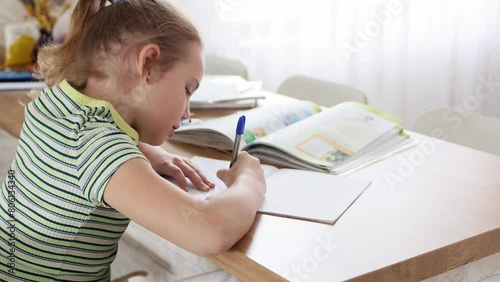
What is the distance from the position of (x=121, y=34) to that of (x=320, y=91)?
3.60 feet

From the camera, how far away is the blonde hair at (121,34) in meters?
1.32

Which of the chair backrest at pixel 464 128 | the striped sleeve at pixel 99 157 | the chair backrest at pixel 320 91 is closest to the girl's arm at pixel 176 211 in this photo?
the striped sleeve at pixel 99 157

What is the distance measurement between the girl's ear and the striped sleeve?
0.12m

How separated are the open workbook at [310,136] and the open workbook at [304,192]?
0.16 feet

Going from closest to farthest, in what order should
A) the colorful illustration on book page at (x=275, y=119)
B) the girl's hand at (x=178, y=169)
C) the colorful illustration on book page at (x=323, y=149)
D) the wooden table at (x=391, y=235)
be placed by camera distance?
the wooden table at (x=391, y=235) → the girl's hand at (x=178, y=169) → the colorful illustration on book page at (x=323, y=149) → the colorful illustration on book page at (x=275, y=119)

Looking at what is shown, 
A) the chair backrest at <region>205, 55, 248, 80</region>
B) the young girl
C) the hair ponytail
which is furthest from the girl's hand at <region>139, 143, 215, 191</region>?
the chair backrest at <region>205, 55, 248, 80</region>

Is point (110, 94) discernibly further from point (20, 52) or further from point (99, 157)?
point (20, 52)

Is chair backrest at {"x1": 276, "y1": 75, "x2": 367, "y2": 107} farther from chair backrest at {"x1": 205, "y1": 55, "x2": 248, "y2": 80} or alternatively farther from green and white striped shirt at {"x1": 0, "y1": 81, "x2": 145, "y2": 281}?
green and white striped shirt at {"x1": 0, "y1": 81, "x2": 145, "y2": 281}

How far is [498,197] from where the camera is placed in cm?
132

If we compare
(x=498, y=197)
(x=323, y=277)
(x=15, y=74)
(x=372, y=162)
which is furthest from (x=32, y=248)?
(x=15, y=74)

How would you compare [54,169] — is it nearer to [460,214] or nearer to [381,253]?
[381,253]

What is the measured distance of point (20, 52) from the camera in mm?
2654

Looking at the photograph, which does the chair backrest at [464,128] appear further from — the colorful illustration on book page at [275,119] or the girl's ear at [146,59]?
the girl's ear at [146,59]

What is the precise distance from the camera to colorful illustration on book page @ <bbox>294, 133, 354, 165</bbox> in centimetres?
153
